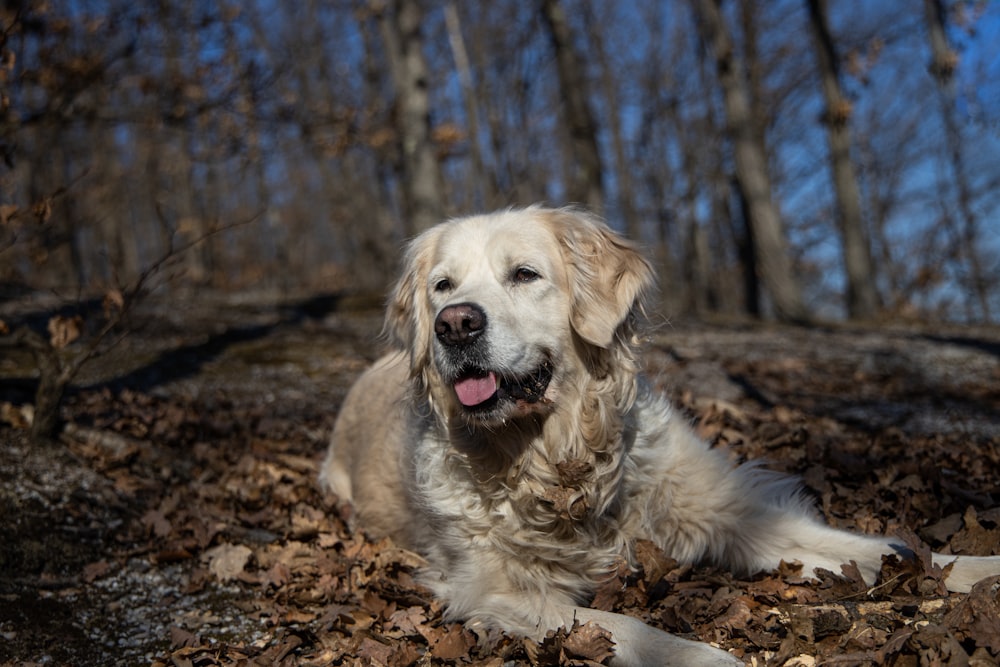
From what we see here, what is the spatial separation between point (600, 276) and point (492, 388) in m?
0.71

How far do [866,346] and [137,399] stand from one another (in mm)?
7085

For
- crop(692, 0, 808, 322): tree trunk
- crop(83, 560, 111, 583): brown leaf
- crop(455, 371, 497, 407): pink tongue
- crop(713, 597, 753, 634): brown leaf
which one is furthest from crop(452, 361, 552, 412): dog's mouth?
crop(692, 0, 808, 322): tree trunk

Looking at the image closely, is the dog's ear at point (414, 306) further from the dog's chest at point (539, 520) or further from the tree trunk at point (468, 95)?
the tree trunk at point (468, 95)

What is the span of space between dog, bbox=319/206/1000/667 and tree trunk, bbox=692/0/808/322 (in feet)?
31.3

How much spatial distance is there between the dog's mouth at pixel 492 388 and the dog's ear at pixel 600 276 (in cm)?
28

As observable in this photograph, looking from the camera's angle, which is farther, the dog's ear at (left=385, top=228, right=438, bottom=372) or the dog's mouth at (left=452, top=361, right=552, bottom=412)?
the dog's ear at (left=385, top=228, right=438, bottom=372)

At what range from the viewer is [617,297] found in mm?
3287

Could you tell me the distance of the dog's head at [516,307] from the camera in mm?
2973

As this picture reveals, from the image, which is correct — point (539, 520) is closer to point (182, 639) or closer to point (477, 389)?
point (477, 389)

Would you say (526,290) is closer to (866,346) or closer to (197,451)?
(197,451)

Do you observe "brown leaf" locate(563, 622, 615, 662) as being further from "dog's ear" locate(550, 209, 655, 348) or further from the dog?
"dog's ear" locate(550, 209, 655, 348)

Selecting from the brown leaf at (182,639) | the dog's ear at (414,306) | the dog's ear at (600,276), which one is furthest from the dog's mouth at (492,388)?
the brown leaf at (182,639)

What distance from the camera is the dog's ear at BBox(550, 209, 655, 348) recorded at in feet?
10.5

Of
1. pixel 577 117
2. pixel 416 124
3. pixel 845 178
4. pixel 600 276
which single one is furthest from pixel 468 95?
pixel 600 276
